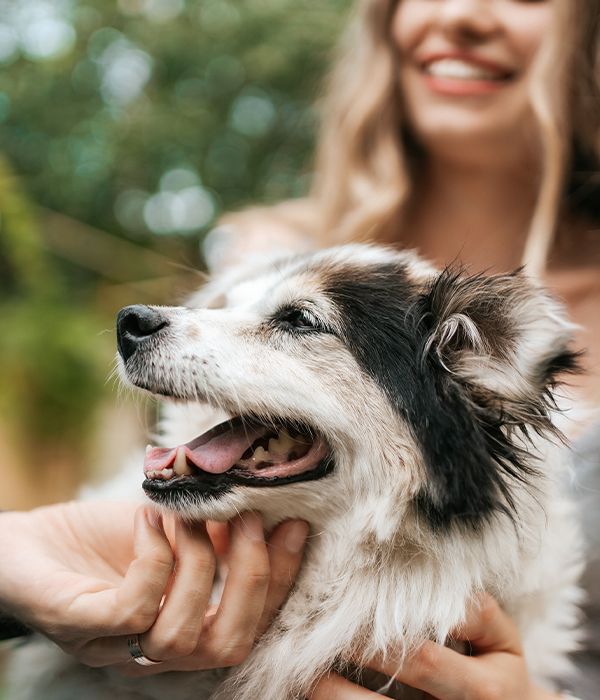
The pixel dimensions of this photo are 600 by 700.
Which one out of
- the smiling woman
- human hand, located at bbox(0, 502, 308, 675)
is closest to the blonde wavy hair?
the smiling woman

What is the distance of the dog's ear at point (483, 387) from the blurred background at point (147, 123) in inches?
118

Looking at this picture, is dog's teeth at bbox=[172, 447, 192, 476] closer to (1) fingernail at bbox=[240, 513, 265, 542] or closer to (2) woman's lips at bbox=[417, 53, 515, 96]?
(1) fingernail at bbox=[240, 513, 265, 542]

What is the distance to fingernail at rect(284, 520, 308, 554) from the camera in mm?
1409

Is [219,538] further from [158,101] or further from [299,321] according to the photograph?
[158,101]

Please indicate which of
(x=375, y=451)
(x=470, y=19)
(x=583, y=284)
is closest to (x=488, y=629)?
(x=375, y=451)

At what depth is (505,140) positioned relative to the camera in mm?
2367

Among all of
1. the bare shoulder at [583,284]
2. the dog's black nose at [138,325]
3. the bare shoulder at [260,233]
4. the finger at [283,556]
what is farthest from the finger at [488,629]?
the bare shoulder at [260,233]

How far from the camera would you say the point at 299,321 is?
1.54 meters

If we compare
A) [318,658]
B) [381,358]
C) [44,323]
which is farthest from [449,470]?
[44,323]

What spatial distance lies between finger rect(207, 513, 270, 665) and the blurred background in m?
3.03

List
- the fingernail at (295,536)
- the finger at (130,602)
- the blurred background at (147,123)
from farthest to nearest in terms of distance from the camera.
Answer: the blurred background at (147,123), the fingernail at (295,536), the finger at (130,602)

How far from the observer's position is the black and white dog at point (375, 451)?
136 cm

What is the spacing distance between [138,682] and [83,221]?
451 centimetres

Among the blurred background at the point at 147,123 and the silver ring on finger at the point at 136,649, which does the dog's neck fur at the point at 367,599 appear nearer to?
the silver ring on finger at the point at 136,649
